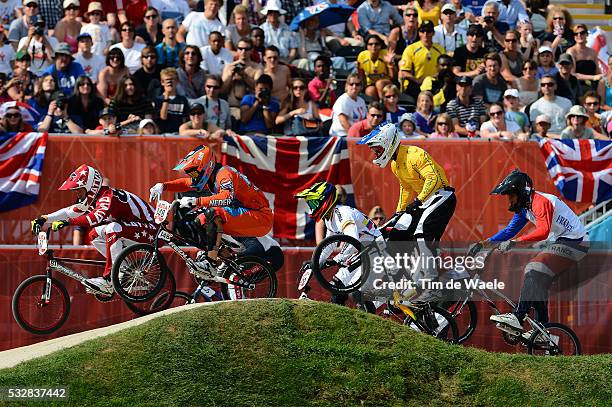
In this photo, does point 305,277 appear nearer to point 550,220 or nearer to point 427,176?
point 427,176

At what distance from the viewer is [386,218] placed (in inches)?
842

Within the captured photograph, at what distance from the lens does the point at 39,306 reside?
18922 millimetres

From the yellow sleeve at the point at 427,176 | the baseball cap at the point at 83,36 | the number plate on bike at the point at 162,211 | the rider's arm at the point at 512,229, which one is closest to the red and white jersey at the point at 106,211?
the number plate on bike at the point at 162,211

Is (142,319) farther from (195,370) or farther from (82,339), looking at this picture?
(195,370)

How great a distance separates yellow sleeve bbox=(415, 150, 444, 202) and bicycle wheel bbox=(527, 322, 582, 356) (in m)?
2.34

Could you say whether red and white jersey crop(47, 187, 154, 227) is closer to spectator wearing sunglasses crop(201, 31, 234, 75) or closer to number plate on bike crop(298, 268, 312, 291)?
number plate on bike crop(298, 268, 312, 291)

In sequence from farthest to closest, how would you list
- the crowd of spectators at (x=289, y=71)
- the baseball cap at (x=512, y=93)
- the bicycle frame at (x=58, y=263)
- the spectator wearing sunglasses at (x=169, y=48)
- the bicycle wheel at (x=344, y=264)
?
the baseball cap at (x=512, y=93), the spectator wearing sunglasses at (x=169, y=48), the crowd of spectators at (x=289, y=71), the bicycle frame at (x=58, y=263), the bicycle wheel at (x=344, y=264)

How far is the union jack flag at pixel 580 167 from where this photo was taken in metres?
22.2

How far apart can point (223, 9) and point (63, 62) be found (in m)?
3.33

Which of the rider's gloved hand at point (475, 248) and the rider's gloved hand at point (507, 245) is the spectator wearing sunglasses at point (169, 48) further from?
the rider's gloved hand at point (507, 245)

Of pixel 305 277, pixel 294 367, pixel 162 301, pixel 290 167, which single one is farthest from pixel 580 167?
pixel 294 367

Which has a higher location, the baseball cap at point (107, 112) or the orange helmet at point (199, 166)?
the baseball cap at point (107, 112)

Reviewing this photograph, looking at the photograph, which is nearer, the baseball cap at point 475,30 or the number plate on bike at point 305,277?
the number plate on bike at point 305,277

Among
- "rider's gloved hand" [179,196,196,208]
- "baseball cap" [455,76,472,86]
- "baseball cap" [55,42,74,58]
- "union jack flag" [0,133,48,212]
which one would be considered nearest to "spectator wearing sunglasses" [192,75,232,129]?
"baseball cap" [55,42,74,58]
